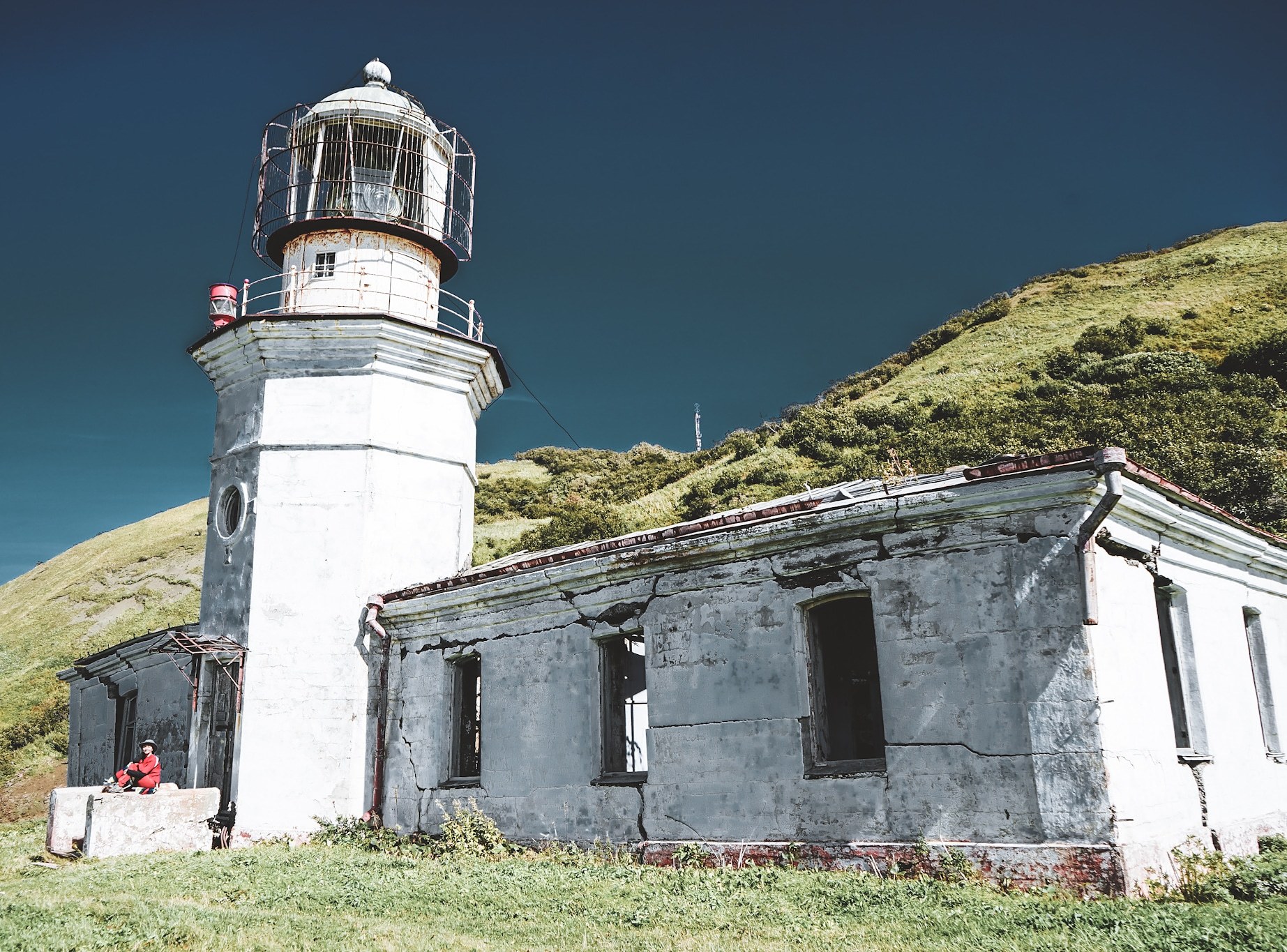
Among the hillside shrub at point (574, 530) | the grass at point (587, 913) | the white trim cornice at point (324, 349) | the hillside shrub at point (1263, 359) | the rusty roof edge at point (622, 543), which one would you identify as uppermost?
the hillside shrub at point (1263, 359)

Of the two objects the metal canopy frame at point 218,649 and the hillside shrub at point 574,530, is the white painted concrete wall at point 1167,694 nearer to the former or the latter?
the metal canopy frame at point 218,649

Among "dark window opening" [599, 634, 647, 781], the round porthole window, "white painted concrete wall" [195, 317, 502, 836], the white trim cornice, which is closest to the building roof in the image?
"dark window opening" [599, 634, 647, 781]

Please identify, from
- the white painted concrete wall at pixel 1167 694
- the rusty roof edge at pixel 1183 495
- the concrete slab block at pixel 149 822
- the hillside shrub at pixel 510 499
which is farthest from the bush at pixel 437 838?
the hillside shrub at pixel 510 499

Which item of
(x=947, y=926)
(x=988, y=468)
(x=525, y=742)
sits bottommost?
(x=947, y=926)

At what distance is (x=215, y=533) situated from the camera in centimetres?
1393

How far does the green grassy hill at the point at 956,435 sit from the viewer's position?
2602 cm

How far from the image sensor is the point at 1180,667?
936cm

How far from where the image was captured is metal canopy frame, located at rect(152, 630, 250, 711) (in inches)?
497

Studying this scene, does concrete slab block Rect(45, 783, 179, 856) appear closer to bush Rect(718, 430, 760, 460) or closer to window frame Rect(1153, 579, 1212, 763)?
window frame Rect(1153, 579, 1212, 763)

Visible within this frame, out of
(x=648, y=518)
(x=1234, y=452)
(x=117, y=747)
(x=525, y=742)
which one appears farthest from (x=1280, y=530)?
(x=117, y=747)

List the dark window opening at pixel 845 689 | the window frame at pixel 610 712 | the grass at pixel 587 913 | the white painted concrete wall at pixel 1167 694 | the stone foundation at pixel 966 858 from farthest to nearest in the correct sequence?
the window frame at pixel 610 712, the dark window opening at pixel 845 689, the white painted concrete wall at pixel 1167 694, the stone foundation at pixel 966 858, the grass at pixel 587 913

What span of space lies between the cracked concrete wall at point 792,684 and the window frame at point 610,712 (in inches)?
3.8

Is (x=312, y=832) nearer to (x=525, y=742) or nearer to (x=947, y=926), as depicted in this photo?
(x=525, y=742)

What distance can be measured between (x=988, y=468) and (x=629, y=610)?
4.22m
